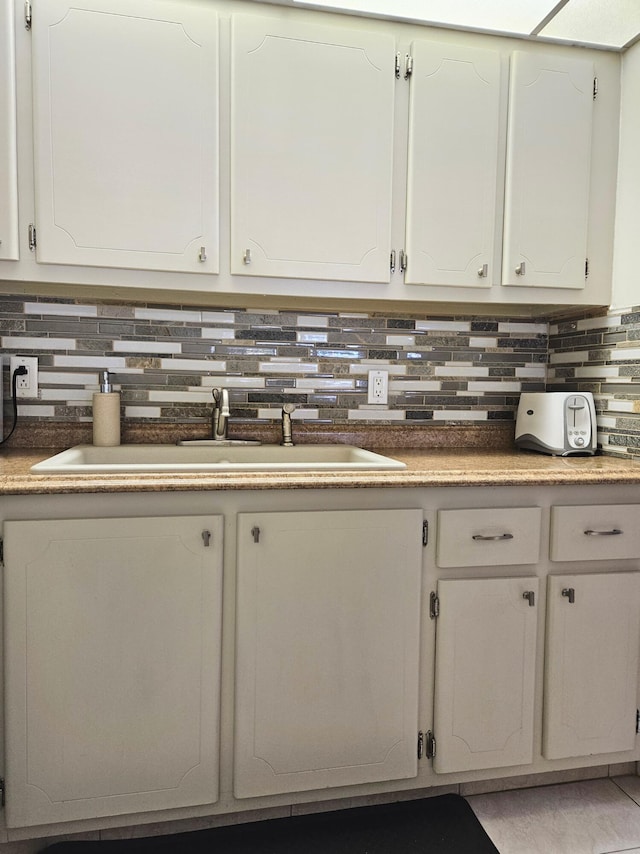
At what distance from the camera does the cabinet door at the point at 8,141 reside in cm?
153

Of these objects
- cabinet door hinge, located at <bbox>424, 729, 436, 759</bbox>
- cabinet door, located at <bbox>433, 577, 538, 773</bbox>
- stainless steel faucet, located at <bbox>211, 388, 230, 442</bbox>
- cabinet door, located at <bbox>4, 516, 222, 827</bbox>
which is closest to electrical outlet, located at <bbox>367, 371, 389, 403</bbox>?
stainless steel faucet, located at <bbox>211, 388, 230, 442</bbox>

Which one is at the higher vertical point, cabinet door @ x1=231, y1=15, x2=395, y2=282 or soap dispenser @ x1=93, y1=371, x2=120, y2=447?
cabinet door @ x1=231, y1=15, x2=395, y2=282

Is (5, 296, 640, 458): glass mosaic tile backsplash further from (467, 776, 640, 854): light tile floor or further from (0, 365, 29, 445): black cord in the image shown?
(467, 776, 640, 854): light tile floor

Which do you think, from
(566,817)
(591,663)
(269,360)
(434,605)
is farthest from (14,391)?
(566,817)

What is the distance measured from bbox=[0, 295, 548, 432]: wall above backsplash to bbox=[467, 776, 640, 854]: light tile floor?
3.97ft

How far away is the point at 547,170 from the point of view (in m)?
1.86

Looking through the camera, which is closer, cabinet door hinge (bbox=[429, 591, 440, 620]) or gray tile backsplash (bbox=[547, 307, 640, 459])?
cabinet door hinge (bbox=[429, 591, 440, 620])

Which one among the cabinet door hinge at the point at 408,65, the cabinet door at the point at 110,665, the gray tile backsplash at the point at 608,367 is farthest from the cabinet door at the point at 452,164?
the cabinet door at the point at 110,665

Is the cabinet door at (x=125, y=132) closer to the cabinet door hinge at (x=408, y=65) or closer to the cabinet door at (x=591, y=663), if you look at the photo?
the cabinet door hinge at (x=408, y=65)

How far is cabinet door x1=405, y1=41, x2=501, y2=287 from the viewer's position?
176 cm

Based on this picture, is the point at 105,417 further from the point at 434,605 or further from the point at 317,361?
the point at 434,605

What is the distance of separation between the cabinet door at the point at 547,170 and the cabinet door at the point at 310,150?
42cm

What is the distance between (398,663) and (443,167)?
1.46 meters

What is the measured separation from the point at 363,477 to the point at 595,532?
2.27 feet
